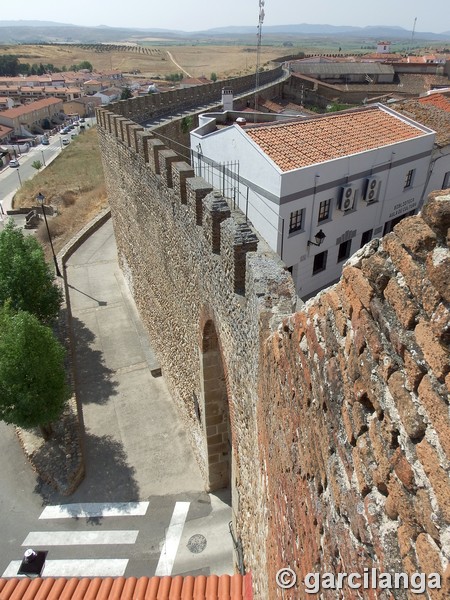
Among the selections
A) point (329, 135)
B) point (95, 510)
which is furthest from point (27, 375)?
point (329, 135)

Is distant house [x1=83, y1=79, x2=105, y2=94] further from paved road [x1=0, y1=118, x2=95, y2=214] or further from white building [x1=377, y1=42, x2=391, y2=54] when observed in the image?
white building [x1=377, y1=42, x2=391, y2=54]

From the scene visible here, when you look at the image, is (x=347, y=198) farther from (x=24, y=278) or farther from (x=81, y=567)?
(x=81, y=567)

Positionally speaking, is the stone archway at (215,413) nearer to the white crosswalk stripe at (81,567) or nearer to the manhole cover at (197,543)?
the manhole cover at (197,543)

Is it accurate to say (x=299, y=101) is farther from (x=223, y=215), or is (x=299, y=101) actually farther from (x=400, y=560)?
(x=400, y=560)

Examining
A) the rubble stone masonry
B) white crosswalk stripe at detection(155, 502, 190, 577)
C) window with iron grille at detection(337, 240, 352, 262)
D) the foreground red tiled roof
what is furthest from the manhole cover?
window with iron grille at detection(337, 240, 352, 262)

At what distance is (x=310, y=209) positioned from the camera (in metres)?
11.5

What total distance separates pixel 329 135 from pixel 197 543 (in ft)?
36.4

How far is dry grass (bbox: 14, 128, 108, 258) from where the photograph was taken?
944 inches

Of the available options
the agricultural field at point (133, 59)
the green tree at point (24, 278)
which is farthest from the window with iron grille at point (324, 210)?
the agricultural field at point (133, 59)

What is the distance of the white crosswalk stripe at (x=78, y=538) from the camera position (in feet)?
28.9

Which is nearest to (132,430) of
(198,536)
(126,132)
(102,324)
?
(198,536)

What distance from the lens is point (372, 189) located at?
41.9 feet

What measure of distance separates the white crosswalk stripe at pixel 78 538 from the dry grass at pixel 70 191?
13615mm

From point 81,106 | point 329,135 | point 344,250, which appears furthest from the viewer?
point 81,106
